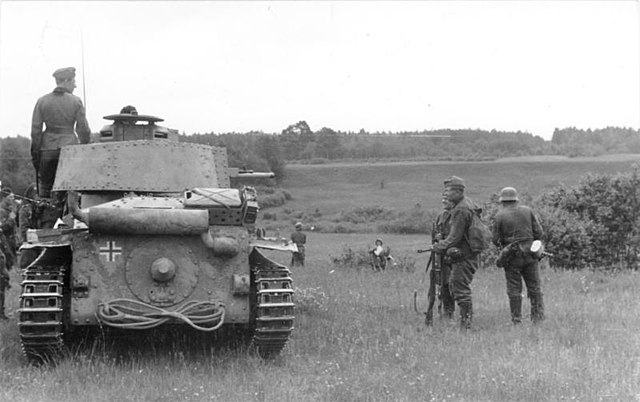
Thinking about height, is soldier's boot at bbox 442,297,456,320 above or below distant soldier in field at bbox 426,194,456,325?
below

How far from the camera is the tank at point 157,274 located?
27.1 ft

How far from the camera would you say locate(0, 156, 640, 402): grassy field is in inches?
301

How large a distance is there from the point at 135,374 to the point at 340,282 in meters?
9.71

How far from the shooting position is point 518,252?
1141 cm

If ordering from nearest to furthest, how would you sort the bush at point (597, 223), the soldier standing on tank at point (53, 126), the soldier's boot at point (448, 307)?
the soldier standing on tank at point (53, 126), the soldier's boot at point (448, 307), the bush at point (597, 223)

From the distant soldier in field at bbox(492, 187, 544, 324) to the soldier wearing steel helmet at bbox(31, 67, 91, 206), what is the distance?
5.56m

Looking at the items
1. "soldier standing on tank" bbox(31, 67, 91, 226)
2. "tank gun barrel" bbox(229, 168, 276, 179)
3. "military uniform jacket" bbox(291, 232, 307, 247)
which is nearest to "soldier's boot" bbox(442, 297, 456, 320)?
"tank gun barrel" bbox(229, 168, 276, 179)

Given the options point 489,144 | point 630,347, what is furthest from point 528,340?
point 489,144

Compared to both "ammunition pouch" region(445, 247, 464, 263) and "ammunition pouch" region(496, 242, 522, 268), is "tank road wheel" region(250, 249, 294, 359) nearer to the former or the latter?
"ammunition pouch" region(445, 247, 464, 263)

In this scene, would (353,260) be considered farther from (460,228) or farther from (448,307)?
(460,228)

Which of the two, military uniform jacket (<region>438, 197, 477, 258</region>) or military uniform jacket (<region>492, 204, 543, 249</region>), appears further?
military uniform jacket (<region>492, 204, 543, 249</region>)

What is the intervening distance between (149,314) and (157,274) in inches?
14.6

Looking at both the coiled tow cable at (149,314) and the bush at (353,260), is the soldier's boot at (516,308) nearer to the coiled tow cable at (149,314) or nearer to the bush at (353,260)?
the coiled tow cable at (149,314)

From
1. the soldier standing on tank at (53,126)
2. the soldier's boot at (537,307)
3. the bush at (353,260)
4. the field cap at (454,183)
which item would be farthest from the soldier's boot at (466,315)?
the bush at (353,260)
